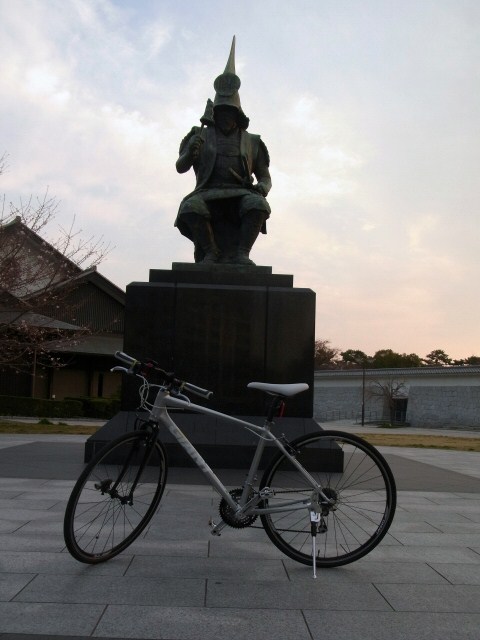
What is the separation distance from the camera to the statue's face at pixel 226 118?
8.80 m

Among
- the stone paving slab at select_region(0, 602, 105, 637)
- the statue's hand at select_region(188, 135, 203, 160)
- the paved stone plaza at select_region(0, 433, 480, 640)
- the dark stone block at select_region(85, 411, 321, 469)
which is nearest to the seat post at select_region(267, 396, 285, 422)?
the paved stone plaza at select_region(0, 433, 480, 640)

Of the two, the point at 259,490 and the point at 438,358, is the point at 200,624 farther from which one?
the point at 438,358

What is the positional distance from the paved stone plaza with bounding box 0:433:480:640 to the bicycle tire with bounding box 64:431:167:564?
12cm

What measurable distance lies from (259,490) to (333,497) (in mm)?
463

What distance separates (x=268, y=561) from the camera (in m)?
3.67

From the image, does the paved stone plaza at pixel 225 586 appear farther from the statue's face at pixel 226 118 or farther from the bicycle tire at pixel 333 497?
the statue's face at pixel 226 118

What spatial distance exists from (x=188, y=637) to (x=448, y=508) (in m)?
3.63

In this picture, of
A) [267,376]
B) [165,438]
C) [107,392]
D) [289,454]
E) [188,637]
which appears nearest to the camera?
[188,637]

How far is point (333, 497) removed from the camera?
3.68 meters

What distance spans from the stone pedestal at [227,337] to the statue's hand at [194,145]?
6.78 ft

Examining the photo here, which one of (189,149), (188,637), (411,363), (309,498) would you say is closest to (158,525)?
(309,498)

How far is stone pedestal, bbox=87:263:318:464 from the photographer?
762cm

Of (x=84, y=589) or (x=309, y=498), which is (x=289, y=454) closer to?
(x=309, y=498)

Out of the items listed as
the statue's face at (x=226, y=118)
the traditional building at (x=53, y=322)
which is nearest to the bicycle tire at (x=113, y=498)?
the statue's face at (x=226, y=118)
